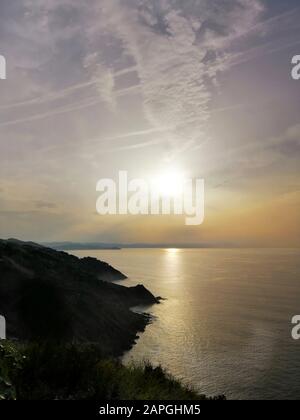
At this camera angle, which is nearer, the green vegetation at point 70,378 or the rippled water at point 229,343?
the green vegetation at point 70,378

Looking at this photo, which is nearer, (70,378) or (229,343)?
(70,378)

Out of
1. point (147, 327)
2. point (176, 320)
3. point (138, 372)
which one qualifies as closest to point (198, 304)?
point (176, 320)

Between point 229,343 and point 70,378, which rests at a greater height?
point 70,378

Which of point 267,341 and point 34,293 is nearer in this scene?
point 34,293

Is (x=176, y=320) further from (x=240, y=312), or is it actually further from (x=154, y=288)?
(x=154, y=288)

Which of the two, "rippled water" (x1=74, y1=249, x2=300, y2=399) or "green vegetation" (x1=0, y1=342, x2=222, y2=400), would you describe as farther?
"rippled water" (x1=74, y1=249, x2=300, y2=399)

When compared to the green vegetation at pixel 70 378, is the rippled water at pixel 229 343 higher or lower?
lower

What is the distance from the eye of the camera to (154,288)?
5655 inches

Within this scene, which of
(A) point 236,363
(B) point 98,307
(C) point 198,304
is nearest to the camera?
(A) point 236,363

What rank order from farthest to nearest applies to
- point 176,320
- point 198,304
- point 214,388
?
point 198,304
point 176,320
point 214,388

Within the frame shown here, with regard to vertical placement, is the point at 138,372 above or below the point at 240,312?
above

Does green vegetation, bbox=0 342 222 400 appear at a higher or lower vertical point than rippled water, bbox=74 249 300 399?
higher

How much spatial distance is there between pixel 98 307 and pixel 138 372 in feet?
162
